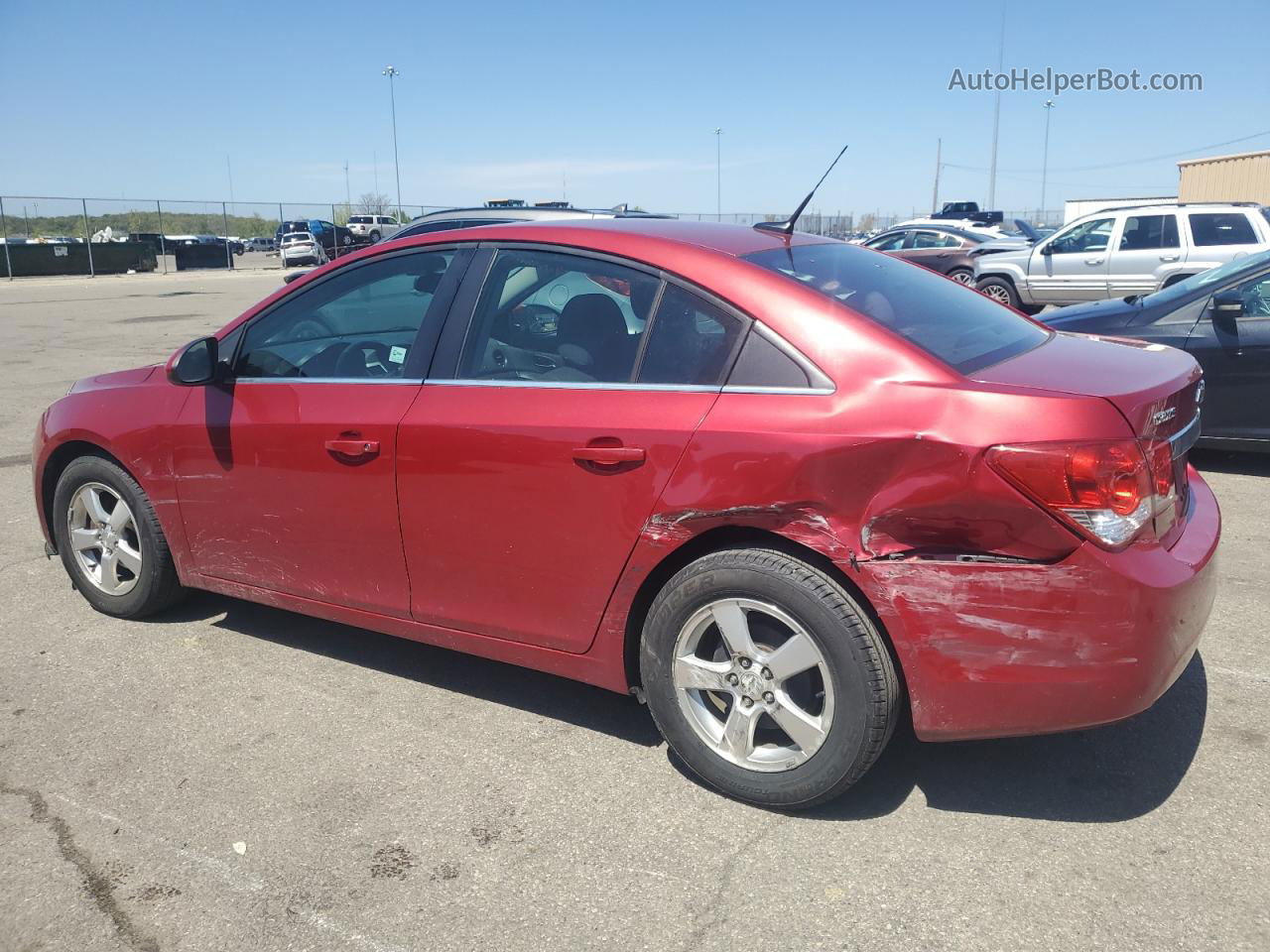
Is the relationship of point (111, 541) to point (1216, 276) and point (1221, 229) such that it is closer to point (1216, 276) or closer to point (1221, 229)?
point (1216, 276)

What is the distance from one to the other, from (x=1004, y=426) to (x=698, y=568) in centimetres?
93

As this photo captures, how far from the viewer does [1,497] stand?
22.4ft

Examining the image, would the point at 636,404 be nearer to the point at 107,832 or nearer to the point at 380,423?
the point at 380,423

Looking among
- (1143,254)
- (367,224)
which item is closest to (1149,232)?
(1143,254)

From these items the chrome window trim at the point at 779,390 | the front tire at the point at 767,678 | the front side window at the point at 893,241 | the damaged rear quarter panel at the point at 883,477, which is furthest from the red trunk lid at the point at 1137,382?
the front side window at the point at 893,241

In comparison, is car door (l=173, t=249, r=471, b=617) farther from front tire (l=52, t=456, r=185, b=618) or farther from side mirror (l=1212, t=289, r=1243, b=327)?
side mirror (l=1212, t=289, r=1243, b=327)

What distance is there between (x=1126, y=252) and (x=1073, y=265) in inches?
32.1

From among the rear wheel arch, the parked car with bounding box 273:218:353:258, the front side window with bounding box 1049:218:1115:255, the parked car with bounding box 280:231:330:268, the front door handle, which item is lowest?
the rear wheel arch

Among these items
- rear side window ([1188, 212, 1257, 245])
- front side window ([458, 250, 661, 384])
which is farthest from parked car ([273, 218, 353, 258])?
front side window ([458, 250, 661, 384])

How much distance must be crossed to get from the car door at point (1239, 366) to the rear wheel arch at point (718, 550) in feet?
16.0

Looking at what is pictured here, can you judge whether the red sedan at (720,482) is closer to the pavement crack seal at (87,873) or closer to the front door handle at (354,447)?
the front door handle at (354,447)

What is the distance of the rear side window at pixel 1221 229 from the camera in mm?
13859

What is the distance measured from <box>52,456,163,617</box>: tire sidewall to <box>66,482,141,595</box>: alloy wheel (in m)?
0.02

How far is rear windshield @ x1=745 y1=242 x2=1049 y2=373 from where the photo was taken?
3.15m
